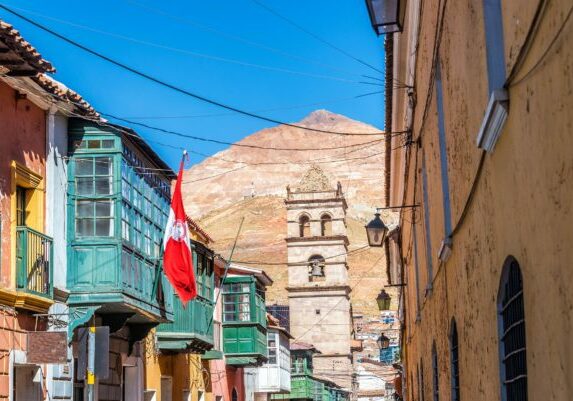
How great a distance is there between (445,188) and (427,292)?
12.4 feet

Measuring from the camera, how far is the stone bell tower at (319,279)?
7031 cm

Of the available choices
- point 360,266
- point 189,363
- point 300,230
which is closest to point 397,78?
point 189,363

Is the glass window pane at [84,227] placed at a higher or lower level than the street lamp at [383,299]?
higher

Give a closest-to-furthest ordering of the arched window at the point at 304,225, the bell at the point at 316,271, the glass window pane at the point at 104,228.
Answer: the glass window pane at the point at 104,228, the bell at the point at 316,271, the arched window at the point at 304,225

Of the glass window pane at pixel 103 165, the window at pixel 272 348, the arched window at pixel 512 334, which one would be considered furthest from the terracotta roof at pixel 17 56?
the window at pixel 272 348

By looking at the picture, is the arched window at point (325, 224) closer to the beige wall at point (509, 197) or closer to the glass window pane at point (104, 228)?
the glass window pane at point (104, 228)

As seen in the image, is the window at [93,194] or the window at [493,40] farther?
the window at [93,194]

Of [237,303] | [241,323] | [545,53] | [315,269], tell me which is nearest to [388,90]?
[545,53]

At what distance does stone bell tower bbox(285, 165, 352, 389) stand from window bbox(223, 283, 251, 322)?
37575mm

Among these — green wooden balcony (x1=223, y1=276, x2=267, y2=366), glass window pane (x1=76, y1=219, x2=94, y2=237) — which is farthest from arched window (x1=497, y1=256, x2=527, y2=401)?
green wooden balcony (x1=223, y1=276, x2=267, y2=366)

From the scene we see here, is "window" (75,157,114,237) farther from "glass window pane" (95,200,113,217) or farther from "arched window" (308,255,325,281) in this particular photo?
"arched window" (308,255,325,281)

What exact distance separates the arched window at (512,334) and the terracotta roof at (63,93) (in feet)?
33.5

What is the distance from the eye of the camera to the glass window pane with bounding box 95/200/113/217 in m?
16.4

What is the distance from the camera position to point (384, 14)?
1054 centimetres
